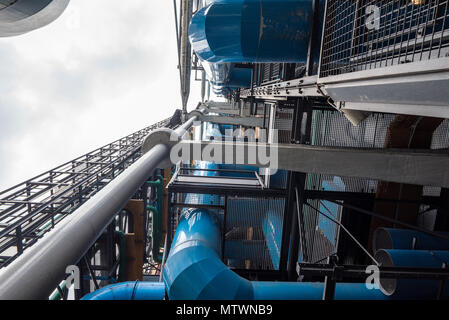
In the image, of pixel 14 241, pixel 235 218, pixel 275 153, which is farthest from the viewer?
pixel 235 218

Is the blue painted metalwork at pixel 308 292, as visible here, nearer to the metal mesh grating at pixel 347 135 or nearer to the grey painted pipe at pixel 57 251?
the metal mesh grating at pixel 347 135

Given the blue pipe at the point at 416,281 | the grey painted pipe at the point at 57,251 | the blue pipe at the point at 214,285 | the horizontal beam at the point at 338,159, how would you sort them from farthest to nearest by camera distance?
the blue pipe at the point at 214,285 < the blue pipe at the point at 416,281 < the horizontal beam at the point at 338,159 < the grey painted pipe at the point at 57,251

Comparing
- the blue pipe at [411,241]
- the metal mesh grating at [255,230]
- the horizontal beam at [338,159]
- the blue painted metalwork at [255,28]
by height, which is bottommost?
the metal mesh grating at [255,230]

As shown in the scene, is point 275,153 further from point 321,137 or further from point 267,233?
point 321,137

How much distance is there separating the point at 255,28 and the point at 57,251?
2089 mm

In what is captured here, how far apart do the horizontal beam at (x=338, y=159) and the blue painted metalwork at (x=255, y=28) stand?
86 cm

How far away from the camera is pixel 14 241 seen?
9.63ft

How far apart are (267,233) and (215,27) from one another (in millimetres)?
3506

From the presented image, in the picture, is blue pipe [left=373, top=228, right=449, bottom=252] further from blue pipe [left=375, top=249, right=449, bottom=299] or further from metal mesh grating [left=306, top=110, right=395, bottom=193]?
metal mesh grating [left=306, top=110, right=395, bottom=193]

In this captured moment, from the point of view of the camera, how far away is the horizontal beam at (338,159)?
6.18ft

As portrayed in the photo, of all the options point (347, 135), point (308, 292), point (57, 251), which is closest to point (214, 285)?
point (308, 292)

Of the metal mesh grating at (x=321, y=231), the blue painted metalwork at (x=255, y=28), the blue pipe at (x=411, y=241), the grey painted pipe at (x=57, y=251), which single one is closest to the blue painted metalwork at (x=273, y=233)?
the metal mesh grating at (x=321, y=231)

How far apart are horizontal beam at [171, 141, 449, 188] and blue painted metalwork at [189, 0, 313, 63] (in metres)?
0.86
